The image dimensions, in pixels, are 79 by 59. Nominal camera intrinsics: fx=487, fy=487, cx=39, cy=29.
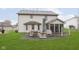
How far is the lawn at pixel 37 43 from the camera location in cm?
579

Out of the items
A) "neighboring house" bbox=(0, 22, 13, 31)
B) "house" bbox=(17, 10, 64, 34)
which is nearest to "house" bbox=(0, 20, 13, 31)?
"neighboring house" bbox=(0, 22, 13, 31)

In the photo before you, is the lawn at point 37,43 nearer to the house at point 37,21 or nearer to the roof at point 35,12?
the house at point 37,21

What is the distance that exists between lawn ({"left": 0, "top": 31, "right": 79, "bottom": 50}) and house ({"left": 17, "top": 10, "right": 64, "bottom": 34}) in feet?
0.37

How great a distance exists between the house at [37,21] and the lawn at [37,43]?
0.37 ft

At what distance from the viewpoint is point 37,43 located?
582 cm

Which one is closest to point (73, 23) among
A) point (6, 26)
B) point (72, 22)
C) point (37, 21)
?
point (72, 22)

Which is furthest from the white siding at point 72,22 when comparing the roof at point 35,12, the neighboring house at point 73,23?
the roof at point 35,12

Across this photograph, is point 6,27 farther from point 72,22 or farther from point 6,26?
point 72,22

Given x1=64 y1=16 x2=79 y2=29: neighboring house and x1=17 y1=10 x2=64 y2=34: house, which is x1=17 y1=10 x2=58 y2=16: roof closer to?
x1=17 y1=10 x2=64 y2=34: house

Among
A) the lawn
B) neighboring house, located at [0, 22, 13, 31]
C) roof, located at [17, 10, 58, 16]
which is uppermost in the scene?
roof, located at [17, 10, 58, 16]

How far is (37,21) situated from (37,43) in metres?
0.27

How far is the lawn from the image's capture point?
5.79 metres

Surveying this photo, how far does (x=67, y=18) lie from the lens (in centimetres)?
586
